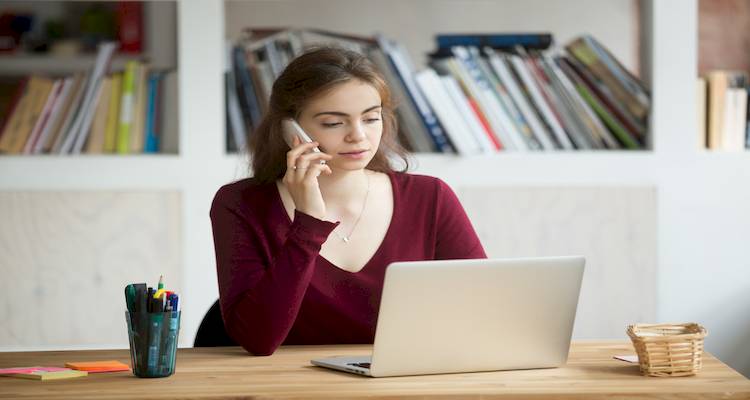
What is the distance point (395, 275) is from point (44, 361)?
0.66 metres

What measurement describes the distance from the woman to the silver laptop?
27 centimetres

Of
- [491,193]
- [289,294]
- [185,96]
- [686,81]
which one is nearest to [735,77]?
[686,81]

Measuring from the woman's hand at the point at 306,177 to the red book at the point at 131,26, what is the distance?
183 centimetres

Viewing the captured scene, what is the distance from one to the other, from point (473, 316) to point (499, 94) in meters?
1.90

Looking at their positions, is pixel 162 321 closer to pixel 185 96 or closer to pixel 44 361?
pixel 44 361

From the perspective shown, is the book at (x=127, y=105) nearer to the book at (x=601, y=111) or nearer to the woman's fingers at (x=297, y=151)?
the book at (x=601, y=111)

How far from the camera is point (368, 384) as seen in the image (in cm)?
164

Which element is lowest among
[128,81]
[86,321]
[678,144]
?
[86,321]

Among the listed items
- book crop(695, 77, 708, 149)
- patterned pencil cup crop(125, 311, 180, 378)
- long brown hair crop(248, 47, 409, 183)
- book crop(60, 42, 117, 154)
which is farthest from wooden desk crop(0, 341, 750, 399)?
book crop(695, 77, 708, 149)

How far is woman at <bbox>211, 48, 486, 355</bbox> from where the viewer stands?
1996 millimetres

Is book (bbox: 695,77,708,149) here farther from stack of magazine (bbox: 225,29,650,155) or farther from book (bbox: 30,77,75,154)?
book (bbox: 30,77,75,154)

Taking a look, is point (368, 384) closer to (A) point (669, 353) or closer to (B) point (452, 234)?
(A) point (669, 353)

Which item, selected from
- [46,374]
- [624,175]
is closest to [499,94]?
[624,175]

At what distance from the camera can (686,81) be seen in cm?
346
